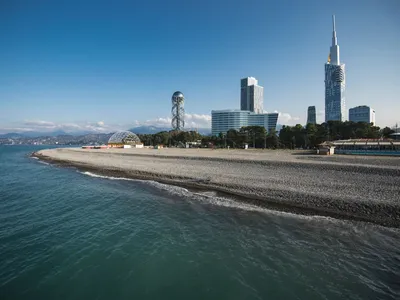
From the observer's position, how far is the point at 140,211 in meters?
13.4

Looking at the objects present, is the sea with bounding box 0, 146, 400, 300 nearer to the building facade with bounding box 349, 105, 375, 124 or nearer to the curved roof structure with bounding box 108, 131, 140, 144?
the curved roof structure with bounding box 108, 131, 140, 144

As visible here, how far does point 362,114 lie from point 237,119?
94.3m

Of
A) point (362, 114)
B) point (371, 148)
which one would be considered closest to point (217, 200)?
point (371, 148)

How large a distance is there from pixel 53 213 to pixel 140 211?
5.04 m

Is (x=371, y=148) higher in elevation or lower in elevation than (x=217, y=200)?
higher

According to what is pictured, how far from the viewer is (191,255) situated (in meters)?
8.32

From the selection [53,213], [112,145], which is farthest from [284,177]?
[112,145]

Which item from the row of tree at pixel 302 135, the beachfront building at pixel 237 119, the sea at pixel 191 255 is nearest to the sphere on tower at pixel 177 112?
the beachfront building at pixel 237 119

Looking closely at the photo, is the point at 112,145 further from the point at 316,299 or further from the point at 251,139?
the point at 316,299

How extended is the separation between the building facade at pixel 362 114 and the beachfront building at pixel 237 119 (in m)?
57.6

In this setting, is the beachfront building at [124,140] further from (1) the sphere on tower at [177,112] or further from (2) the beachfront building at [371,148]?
(2) the beachfront building at [371,148]

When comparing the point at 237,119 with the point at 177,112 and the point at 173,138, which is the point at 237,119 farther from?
the point at 173,138

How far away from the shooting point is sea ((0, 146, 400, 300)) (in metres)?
6.51

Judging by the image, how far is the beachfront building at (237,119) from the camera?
605 feet
